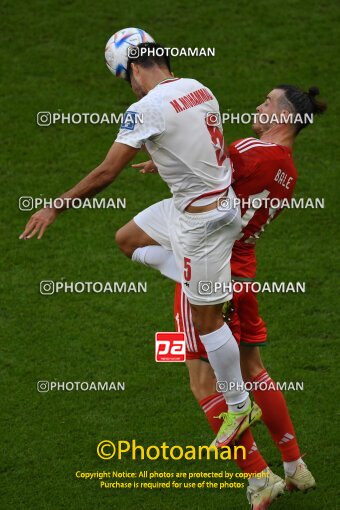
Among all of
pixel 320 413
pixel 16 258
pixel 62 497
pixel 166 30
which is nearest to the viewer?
pixel 62 497

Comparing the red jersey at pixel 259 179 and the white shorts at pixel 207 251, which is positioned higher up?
the red jersey at pixel 259 179

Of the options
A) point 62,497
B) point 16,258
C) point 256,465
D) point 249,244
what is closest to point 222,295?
point 249,244

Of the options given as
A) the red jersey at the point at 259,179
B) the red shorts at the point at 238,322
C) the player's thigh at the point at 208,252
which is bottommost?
the red shorts at the point at 238,322

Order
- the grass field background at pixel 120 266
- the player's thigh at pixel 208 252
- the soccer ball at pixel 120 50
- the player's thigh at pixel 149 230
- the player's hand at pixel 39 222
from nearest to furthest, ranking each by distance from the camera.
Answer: the player's hand at pixel 39 222 → the player's thigh at pixel 208 252 → the soccer ball at pixel 120 50 → the player's thigh at pixel 149 230 → the grass field background at pixel 120 266

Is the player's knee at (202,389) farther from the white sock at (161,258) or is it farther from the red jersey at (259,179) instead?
the red jersey at (259,179)

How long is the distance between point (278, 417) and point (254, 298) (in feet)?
2.27

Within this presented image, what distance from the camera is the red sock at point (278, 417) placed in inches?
259

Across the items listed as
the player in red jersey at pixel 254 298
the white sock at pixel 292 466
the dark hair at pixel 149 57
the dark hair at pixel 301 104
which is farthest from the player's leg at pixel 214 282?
the dark hair at pixel 149 57

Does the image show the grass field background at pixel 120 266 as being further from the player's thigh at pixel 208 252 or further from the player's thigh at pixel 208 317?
the player's thigh at pixel 208 252

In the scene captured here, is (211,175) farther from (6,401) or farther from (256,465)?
(6,401)

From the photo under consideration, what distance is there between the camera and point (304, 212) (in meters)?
9.48

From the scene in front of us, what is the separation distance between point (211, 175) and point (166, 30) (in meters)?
5.55

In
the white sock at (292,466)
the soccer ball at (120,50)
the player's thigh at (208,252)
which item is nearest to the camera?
the player's thigh at (208,252)

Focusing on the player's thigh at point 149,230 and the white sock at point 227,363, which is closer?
the white sock at point 227,363
